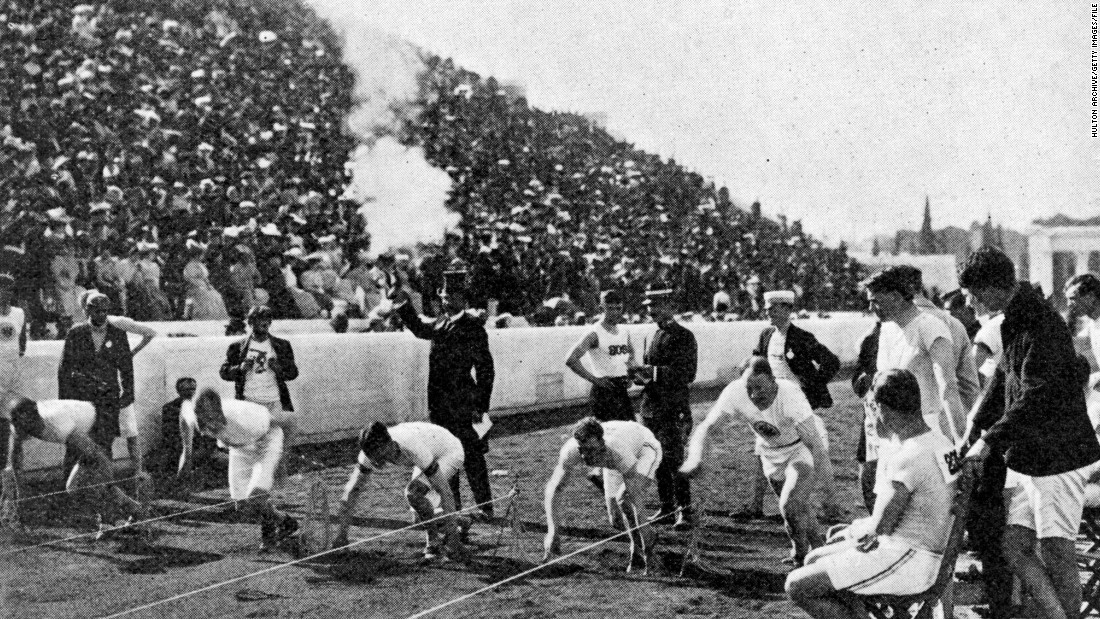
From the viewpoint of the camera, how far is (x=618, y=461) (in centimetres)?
757

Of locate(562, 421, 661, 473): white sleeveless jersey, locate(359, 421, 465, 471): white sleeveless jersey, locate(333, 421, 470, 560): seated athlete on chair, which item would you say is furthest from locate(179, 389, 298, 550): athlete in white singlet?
locate(562, 421, 661, 473): white sleeveless jersey

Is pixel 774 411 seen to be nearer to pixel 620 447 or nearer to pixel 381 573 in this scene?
pixel 620 447

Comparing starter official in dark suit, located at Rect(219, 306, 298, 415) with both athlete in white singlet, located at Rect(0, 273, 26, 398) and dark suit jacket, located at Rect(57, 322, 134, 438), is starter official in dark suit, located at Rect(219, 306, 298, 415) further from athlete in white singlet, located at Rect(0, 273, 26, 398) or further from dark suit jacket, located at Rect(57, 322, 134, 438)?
athlete in white singlet, located at Rect(0, 273, 26, 398)

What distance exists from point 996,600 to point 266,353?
6362 mm

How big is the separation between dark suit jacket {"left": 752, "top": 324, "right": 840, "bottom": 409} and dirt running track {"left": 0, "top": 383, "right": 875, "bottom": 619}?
1.09m

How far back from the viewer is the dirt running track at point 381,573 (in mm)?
6547

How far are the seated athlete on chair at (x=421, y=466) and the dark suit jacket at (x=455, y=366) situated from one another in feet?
4.10

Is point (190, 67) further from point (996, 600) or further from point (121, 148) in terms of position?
point (996, 600)

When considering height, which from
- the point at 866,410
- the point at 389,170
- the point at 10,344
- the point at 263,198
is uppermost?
the point at 389,170

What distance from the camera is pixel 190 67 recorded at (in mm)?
23000

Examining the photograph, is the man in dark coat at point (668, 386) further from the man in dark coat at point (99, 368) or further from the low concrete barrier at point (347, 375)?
the man in dark coat at point (99, 368)

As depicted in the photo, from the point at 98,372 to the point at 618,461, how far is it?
196 inches

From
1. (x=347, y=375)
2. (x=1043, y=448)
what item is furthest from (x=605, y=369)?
(x=347, y=375)

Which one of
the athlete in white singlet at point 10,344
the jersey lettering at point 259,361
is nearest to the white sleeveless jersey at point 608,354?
the jersey lettering at point 259,361
